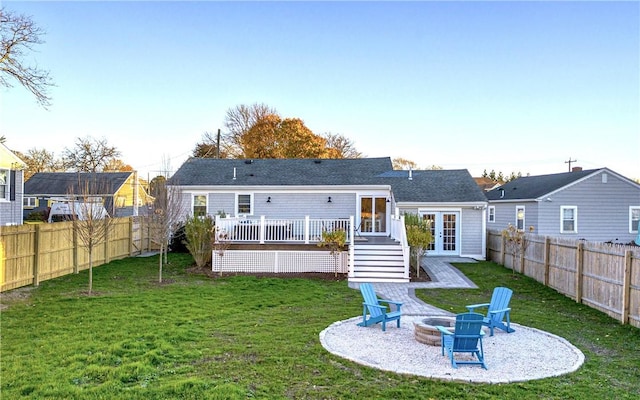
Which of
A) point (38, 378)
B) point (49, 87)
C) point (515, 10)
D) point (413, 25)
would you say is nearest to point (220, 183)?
point (49, 87)

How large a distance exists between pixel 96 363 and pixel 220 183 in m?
15.3

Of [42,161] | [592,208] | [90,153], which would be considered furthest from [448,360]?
[42,161]

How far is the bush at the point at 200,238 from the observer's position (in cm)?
1490

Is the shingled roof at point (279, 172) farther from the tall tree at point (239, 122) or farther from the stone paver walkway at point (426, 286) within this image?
the tall tree at point (239, 122)

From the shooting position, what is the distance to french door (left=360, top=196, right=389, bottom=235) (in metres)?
20.0

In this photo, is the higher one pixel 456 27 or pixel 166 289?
pixel 456 27

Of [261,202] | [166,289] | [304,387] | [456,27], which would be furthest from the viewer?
[261,202]

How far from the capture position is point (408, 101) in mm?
21281

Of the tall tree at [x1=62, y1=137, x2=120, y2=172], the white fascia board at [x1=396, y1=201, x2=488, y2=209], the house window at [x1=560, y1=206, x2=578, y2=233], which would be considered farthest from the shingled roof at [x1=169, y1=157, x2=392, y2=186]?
the tall tree at [x1=62, y1=137, x2=120, y2=172]

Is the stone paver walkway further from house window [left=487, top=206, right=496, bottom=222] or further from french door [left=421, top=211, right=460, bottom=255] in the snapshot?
house window [left=487, top=206, right=496, bottom=222]

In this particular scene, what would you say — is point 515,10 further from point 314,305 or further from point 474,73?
point 314,305

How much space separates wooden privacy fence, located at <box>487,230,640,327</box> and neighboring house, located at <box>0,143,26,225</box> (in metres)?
23.1

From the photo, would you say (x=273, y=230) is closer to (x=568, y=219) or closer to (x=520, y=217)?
(x=520, y=217)

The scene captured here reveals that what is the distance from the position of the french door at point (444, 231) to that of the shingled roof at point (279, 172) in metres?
3.42
